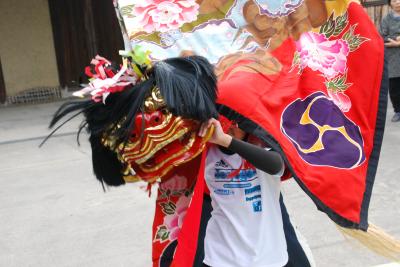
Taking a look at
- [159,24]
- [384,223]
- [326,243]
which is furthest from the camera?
[384,223]

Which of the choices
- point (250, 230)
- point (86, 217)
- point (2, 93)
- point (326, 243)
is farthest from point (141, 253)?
point (2, 93)

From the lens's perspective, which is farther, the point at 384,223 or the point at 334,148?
the point at 384,223

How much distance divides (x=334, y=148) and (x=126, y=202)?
2.61 metres

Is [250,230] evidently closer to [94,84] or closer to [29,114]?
[94,84]

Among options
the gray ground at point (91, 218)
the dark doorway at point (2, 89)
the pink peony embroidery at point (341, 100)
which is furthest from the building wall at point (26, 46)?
the pink peony embroidery at point (341, 100)

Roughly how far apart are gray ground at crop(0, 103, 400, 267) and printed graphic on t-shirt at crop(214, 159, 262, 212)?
2.74ft

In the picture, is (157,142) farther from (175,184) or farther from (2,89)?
(2,89)

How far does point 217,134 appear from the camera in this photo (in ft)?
4.85

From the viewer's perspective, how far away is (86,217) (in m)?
3.90

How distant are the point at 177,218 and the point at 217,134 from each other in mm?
448

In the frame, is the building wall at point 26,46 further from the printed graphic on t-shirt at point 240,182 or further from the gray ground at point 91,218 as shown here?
the printed graphic on t-shirt at point 240,182

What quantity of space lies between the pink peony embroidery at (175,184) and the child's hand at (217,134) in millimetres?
284

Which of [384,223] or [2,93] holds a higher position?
[384,223]

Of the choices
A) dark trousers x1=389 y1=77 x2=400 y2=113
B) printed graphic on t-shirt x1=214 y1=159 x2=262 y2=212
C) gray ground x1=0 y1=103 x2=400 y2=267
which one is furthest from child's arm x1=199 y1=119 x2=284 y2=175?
dark trousers x1=389 y1=77 x2=400 y2=113
